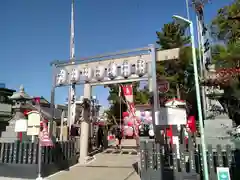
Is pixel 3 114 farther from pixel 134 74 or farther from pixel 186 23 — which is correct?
pixel 186 23

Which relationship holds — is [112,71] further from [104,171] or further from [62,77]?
[104,171]

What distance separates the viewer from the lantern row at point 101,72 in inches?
348

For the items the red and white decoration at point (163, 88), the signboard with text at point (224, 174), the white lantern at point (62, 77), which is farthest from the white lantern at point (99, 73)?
the signboard with text at point (224, 174)

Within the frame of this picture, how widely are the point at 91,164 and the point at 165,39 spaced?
21023mm

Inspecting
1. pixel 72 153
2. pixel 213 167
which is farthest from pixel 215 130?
pixel 72 153

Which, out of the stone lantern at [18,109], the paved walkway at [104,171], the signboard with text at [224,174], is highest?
the stone lantern at [18,109]

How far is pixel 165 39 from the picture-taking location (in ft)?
90.5

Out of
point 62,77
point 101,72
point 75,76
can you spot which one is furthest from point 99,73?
point 62,77

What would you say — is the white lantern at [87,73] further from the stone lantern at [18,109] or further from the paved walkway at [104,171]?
the paved walkway at [104,171]

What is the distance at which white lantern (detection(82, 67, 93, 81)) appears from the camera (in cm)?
982

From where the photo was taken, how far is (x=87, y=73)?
990 cm

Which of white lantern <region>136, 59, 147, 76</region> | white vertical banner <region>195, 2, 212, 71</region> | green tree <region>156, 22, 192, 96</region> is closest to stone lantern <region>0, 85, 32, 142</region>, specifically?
white lantern <region>136, 59, 147, 76</region>

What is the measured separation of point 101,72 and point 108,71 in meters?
0.37

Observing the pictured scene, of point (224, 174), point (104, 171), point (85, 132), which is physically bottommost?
point (104, 171)
